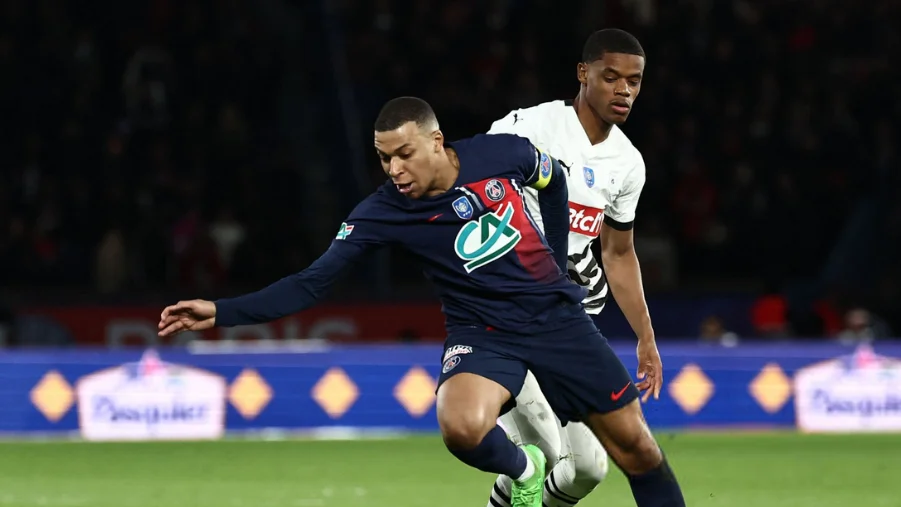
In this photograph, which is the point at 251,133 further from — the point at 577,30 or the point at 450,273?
the point at 450,273

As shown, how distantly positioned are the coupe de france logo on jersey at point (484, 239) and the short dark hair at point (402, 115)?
425mm

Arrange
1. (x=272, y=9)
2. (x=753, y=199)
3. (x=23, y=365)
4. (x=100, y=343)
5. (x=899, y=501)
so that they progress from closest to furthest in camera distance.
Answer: (x=899, y=501)
(x=23, y=365)
(x=100, y=343)
(x=753, y=199)
(x=272, y=9)

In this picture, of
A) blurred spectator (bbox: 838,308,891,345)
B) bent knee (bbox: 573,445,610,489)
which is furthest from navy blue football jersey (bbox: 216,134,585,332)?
blurred spectator (bbox: 838,308,891,345)

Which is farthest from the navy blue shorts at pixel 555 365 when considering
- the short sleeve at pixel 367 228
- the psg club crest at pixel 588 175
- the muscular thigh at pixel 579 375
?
the psg club crest at pixel 588 175

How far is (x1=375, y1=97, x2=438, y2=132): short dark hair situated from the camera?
19.5 feet

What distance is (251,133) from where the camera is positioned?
18016 millimetres

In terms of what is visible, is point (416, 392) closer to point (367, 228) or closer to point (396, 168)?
point (367, 228)

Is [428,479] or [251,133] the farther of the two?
[251,133]

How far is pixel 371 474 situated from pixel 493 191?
16.0ft

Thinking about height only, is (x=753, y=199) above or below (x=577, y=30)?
below

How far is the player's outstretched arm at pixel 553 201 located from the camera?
20.7 feet

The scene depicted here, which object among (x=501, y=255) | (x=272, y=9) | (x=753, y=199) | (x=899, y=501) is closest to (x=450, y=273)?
(x=501, y=255)

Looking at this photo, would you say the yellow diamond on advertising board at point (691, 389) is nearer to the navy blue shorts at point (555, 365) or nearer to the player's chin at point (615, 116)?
the player's chin at point (615, 116)

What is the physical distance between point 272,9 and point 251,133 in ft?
6.79
